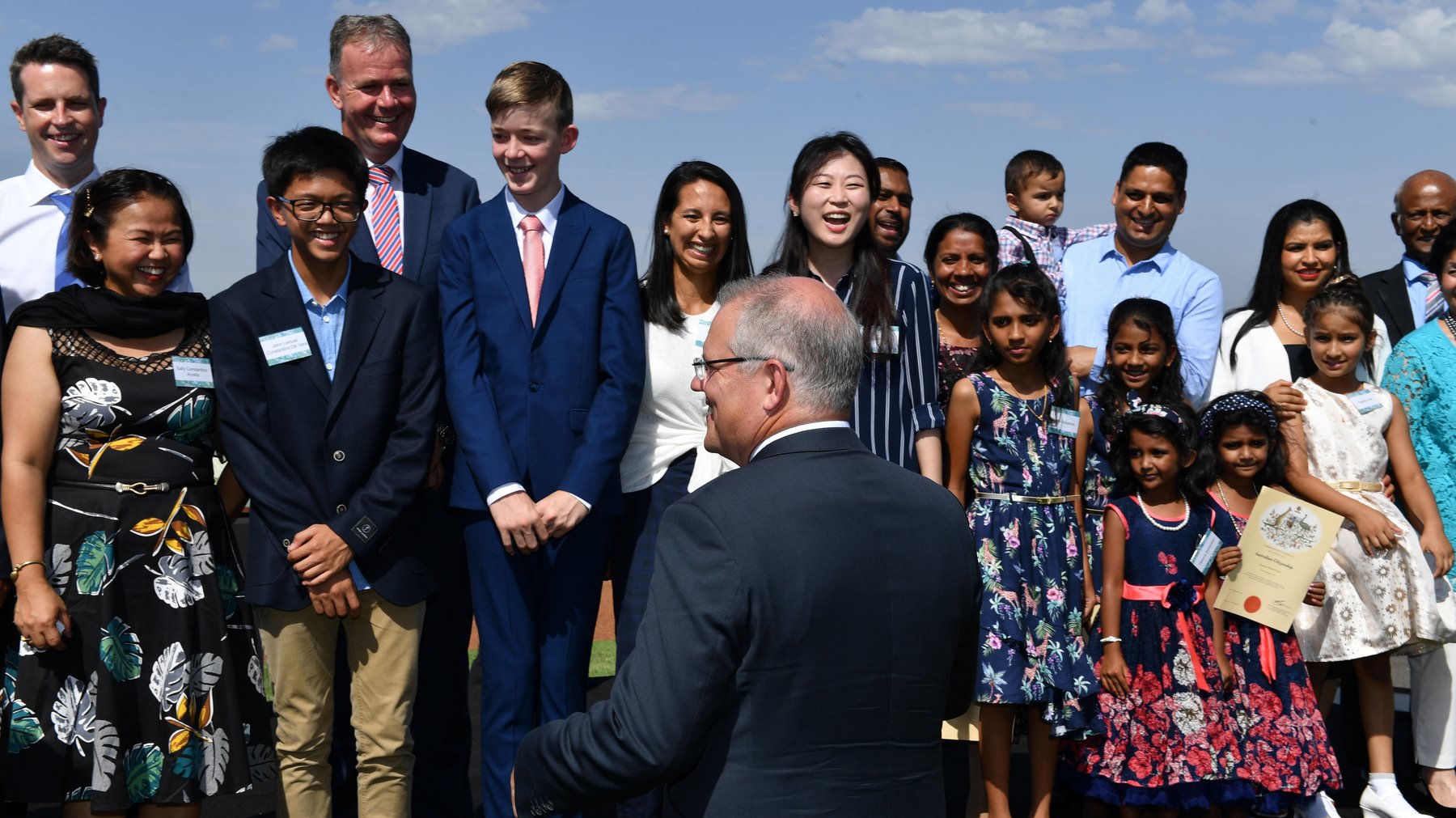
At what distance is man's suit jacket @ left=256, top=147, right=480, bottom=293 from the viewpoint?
3.97 meters

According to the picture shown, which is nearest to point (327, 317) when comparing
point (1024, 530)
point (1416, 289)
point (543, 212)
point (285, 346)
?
point (285, 346)

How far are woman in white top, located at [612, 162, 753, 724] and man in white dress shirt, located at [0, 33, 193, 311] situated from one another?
1858mm

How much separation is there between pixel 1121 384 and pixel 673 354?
1693 mm

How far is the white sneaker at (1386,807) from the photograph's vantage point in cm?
470

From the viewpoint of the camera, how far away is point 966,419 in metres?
4.24

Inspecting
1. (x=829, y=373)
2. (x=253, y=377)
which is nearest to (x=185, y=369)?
(x=253, y=377)

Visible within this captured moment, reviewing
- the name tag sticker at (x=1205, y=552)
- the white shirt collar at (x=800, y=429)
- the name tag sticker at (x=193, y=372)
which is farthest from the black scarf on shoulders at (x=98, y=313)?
the name tag sticker at (x=1205, y=552)

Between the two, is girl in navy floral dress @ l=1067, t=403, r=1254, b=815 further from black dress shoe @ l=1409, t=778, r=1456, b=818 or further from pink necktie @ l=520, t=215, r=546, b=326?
pink necktie @ l=520, t=215, r=546, b=326

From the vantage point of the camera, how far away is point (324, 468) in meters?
3.56

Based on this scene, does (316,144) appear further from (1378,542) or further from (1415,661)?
(1415,661)

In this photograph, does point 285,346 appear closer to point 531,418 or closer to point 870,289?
point 531,418

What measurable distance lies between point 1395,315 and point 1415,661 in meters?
1.46

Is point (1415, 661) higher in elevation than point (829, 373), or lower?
lower

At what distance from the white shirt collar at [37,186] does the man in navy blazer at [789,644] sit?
2.91 m
